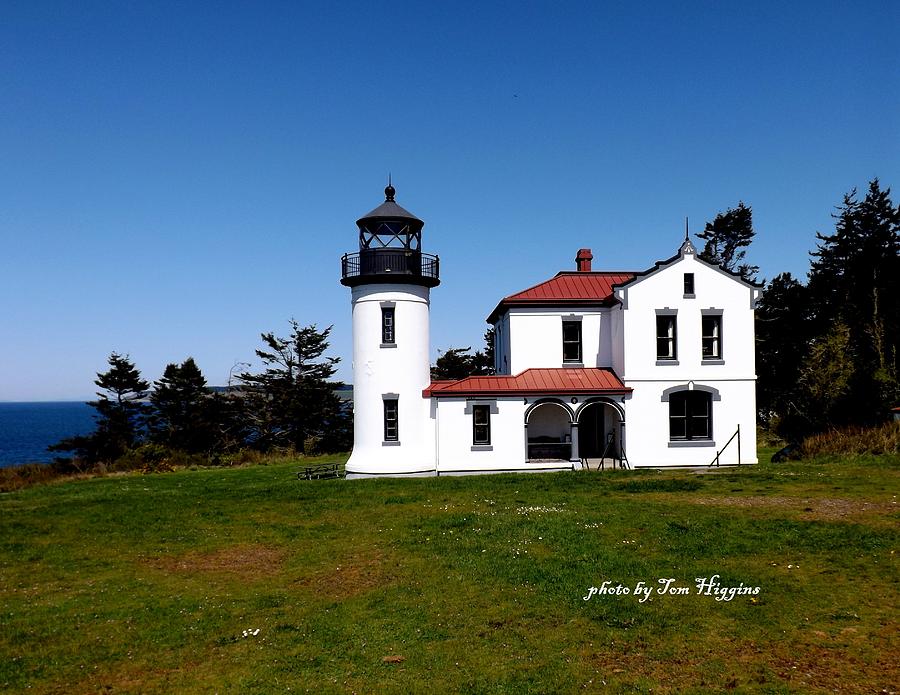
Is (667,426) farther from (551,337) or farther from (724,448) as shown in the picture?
(551,337)

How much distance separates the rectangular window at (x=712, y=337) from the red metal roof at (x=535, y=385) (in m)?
4.01

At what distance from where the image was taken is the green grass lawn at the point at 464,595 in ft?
26.4

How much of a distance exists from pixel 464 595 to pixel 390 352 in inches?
633

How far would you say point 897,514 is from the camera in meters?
14.5

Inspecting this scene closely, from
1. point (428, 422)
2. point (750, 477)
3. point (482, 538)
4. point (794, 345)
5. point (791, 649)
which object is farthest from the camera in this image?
point (794, 345)

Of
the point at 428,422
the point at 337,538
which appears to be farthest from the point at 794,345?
the point at 337,538

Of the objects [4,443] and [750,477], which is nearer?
[750,477]

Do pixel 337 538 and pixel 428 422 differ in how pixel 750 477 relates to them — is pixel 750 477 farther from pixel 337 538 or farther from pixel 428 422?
pixel 337 538

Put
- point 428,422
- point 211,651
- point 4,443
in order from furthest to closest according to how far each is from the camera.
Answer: point 4,443, point 428,422, point 211,651

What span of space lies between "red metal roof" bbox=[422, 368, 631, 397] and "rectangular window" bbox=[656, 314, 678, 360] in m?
2.20

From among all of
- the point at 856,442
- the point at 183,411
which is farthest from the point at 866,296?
the point at 183,411

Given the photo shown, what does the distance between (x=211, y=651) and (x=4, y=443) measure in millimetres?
120427

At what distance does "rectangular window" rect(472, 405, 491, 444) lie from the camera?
85.9 feet

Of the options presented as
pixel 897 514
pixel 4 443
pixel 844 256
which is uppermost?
pixel 844 256
